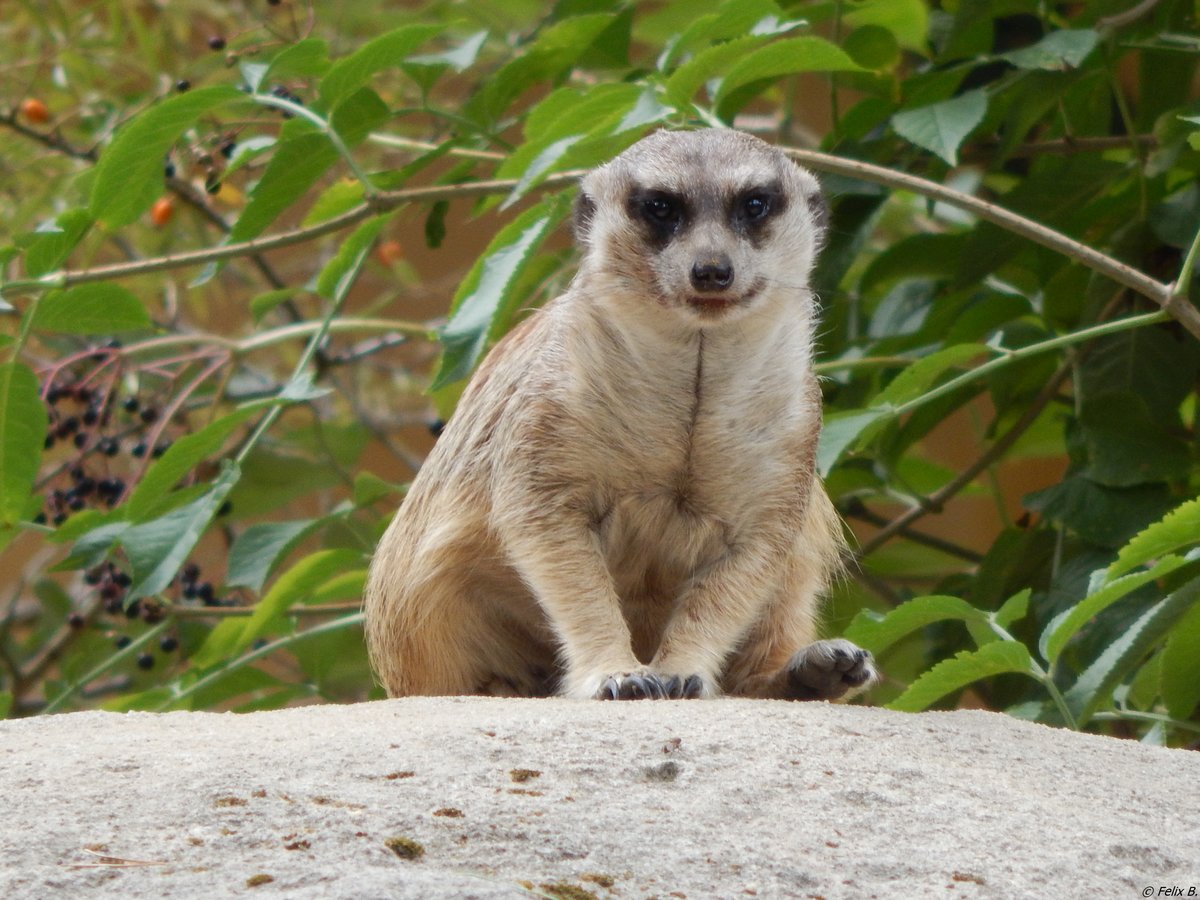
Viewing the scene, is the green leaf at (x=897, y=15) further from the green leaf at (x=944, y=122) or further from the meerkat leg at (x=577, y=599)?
the meerkat leg at (x=577, y=599)

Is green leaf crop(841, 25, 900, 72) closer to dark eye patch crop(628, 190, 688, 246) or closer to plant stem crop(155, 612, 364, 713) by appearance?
dark eye patch crop(628, 190, 688, 246)

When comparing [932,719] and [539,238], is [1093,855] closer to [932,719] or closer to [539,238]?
[932,719]

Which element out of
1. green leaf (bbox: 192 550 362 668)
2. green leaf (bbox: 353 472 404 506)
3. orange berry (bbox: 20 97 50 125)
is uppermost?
orange berry (bbox: 20 97 50 125)

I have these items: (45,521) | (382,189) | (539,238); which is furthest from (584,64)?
(45,521)

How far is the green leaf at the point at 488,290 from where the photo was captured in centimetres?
322

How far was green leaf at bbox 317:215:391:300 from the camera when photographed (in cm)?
353

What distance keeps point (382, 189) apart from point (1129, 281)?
6.20ft

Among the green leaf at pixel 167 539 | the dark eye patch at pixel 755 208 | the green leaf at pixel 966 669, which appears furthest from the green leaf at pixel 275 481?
the green leaf at pixel 966 669

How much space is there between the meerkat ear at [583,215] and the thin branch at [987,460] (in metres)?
1.32

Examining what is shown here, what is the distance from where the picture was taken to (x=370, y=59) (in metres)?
3.30

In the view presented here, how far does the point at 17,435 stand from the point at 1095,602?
2.22 meters

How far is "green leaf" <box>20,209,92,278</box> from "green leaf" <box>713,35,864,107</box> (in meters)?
1.42

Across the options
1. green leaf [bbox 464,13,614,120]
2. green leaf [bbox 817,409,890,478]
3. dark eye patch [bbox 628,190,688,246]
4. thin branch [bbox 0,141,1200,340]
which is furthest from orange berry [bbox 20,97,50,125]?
green leaf [bbox 817,409,890,478]

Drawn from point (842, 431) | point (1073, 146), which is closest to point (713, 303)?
point (842, 431)
